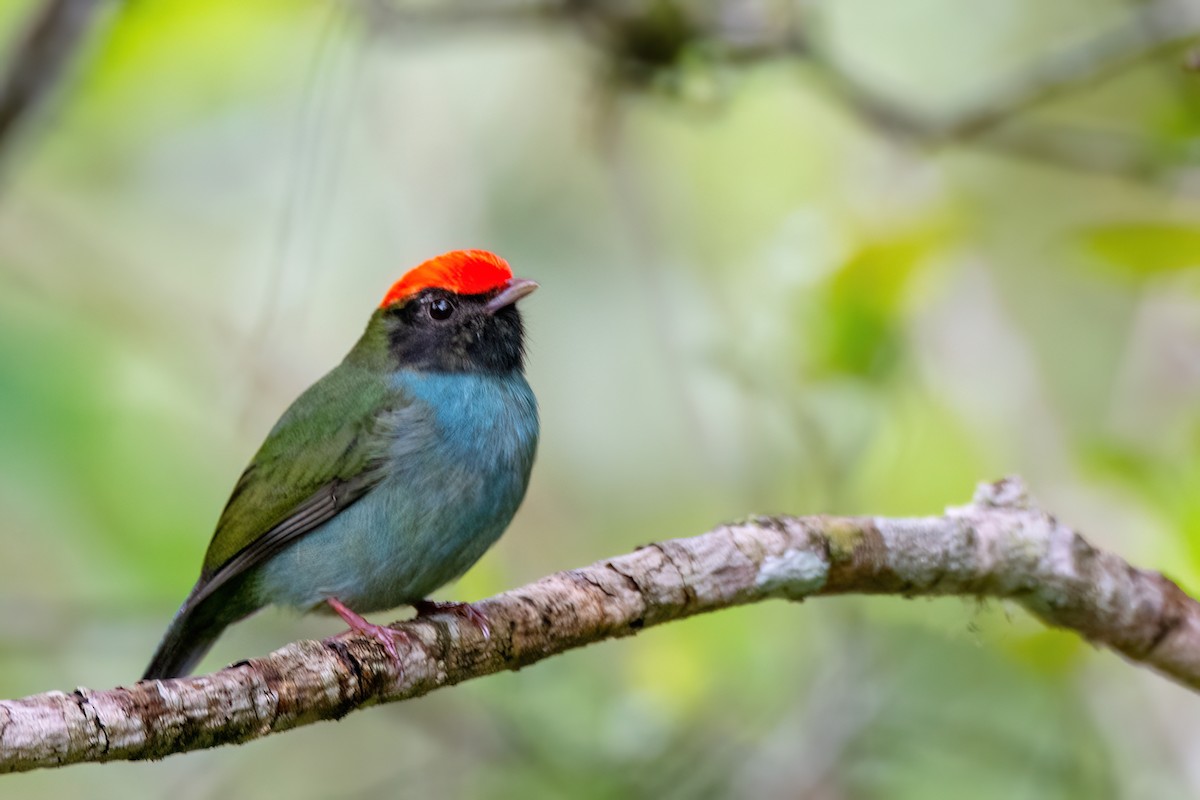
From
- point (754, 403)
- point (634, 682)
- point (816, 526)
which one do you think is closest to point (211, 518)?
point (634, 682)

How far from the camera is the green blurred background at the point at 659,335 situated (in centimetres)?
487

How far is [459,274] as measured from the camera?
4.26 meters

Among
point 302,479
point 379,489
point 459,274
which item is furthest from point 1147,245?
point 302,479

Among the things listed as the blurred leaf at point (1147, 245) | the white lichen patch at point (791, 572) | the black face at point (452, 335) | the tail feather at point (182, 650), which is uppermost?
the blurred leaf at point (1147, 245)

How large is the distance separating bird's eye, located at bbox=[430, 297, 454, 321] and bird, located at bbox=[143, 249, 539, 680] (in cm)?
1

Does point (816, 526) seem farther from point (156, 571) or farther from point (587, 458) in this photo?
point (587, 458)

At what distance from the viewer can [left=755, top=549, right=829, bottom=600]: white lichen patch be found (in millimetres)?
3234

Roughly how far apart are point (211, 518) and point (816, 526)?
11.8ft

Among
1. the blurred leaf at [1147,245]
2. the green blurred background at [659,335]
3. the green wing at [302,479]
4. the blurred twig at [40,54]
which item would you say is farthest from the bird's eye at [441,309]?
the blurred leaf at [1147,245]

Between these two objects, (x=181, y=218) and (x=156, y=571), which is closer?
(x=156, y=571)

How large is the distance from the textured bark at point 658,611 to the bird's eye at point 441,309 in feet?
4.15

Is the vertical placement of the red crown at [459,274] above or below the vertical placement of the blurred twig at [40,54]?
below

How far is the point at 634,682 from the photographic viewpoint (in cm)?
564

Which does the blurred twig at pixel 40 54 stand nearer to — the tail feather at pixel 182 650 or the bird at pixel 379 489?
the bird at pixel 379 489
